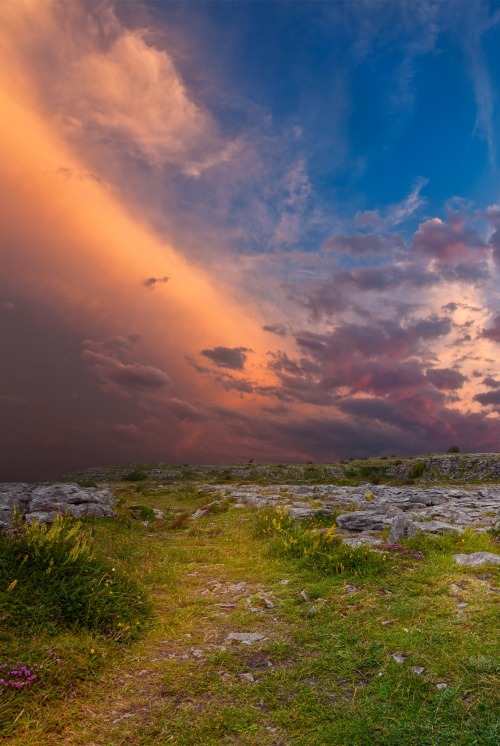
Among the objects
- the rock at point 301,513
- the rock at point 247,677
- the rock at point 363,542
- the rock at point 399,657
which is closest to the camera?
the rock at point 247,677

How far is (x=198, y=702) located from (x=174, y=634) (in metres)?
2.19

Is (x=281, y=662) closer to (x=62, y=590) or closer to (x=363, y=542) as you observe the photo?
(x=62, y=590)

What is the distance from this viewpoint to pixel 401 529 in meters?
12.7

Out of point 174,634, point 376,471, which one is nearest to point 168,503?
point 174,634

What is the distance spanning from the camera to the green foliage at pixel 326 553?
10.4m

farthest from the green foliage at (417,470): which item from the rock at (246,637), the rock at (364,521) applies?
the rock at (246,637)

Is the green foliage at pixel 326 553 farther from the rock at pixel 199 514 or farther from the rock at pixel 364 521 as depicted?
the rock at pixel 199 514

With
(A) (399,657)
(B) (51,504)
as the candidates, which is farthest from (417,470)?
(A) (399,657)

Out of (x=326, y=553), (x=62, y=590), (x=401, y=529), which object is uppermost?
(x=401, y=529)

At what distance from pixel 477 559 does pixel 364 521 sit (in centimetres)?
509

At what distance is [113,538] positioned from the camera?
48.9ft

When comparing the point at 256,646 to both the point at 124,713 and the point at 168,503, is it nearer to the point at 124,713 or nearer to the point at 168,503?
the point at 124,713

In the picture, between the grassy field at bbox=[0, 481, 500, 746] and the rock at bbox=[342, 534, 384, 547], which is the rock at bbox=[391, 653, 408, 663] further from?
the rock at bbox=[342, 534, 384, 547]

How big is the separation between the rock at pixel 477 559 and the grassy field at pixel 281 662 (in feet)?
1.18
